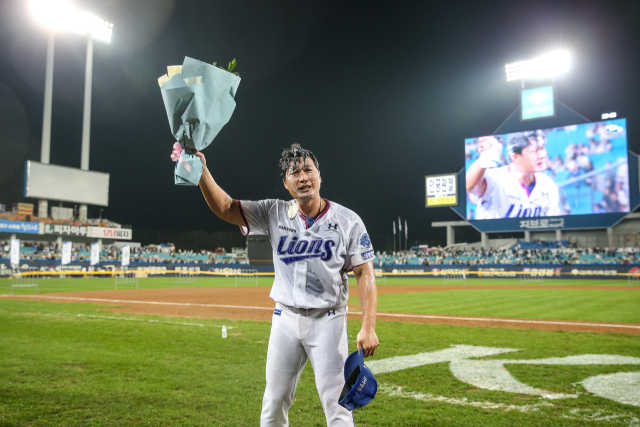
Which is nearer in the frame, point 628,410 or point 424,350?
point 628,410

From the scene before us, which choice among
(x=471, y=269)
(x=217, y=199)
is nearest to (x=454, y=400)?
(x=217, y=199)

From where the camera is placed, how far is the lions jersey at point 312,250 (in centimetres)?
320

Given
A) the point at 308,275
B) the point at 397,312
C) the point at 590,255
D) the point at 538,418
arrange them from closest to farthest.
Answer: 1. the point at 308,275
2. the point at 538,418
3. the point at 397,312
4. the point at 590,255

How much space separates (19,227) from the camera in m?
52.5

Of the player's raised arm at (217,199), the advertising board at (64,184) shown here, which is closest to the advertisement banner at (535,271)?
the player's raised arm at (217,199)

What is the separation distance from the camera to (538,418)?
480 centimetres

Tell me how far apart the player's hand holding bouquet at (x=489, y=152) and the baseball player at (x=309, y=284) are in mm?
52812

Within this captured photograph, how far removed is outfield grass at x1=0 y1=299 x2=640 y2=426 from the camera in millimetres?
4836

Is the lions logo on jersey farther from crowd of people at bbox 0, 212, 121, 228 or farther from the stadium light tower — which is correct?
crowd of people at bbox 0, 212, 121, 228

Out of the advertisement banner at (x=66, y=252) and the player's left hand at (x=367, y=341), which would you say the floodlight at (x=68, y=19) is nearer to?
the advertisement banner at (x=66, y=252)

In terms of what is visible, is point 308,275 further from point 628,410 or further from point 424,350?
point 424,350

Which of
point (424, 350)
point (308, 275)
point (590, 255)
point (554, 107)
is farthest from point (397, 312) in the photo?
point (554, 107)

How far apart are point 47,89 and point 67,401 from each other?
51985 mm

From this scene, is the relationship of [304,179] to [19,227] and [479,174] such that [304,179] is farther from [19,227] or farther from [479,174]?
[19,227]
